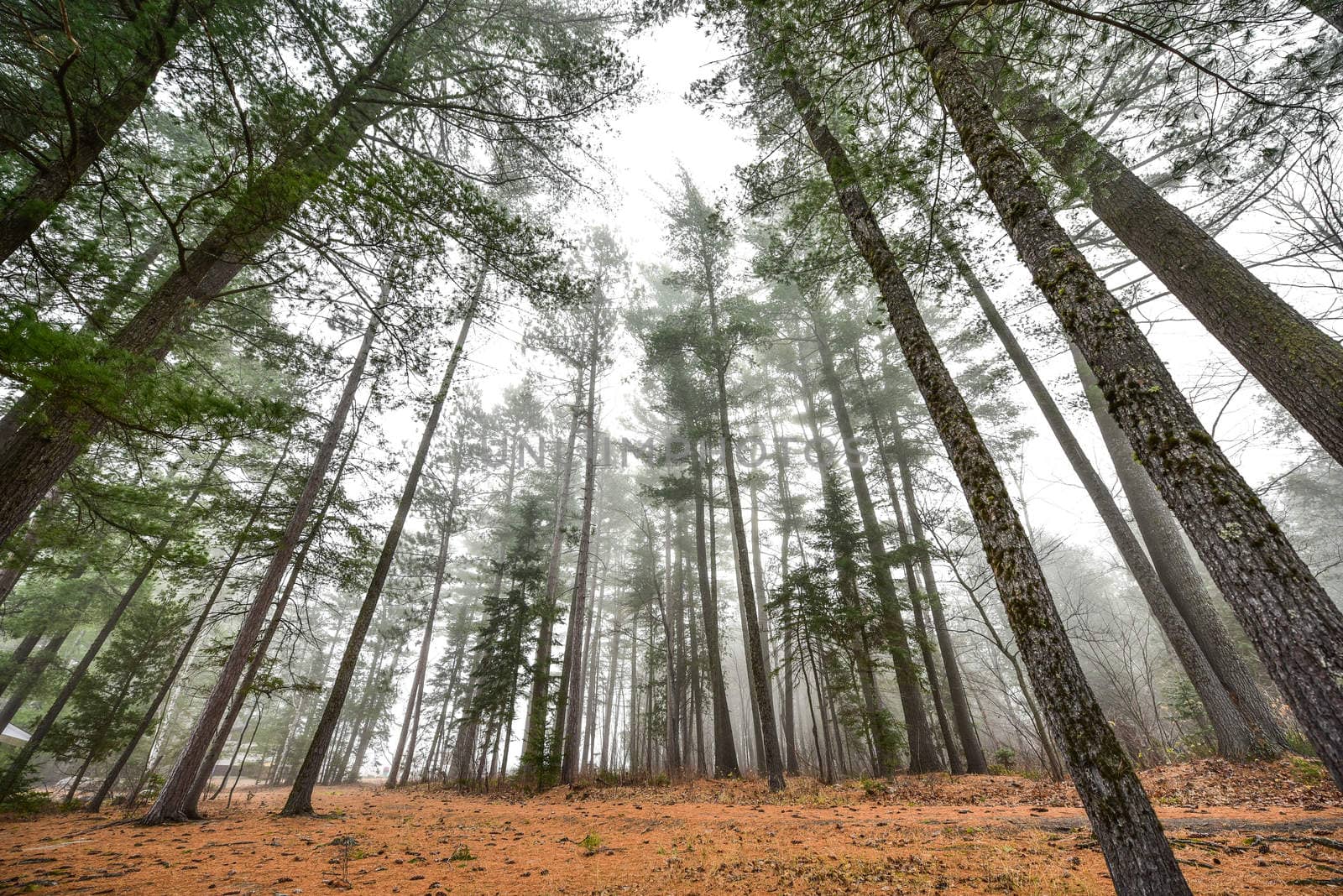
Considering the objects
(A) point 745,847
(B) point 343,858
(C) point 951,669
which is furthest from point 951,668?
(B) point 343,858

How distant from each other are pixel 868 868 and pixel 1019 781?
301 inches

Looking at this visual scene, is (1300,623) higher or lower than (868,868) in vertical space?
higher

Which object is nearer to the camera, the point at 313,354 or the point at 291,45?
the point at 291,45

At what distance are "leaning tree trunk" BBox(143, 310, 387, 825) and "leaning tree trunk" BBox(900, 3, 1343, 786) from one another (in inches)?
304

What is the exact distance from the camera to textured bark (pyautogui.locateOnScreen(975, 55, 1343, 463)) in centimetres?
409

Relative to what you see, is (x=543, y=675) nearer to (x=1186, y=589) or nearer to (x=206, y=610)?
(x=206, y=610)

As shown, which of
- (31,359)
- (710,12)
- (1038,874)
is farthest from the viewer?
(710,12)

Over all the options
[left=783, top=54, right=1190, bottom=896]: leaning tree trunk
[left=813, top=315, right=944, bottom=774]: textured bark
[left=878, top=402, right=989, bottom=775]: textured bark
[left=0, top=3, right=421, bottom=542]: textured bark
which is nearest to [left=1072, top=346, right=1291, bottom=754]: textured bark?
[left=878, top=402, right=989, bottom=775]: textured bark

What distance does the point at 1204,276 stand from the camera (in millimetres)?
4883

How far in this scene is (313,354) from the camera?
618 centimetres

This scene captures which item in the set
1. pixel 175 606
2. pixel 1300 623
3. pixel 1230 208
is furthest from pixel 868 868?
pixel 175 606

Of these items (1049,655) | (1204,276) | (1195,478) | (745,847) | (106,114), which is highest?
(106,114)

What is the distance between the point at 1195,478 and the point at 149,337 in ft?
25.3

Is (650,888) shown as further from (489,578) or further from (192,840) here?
(489,578)
